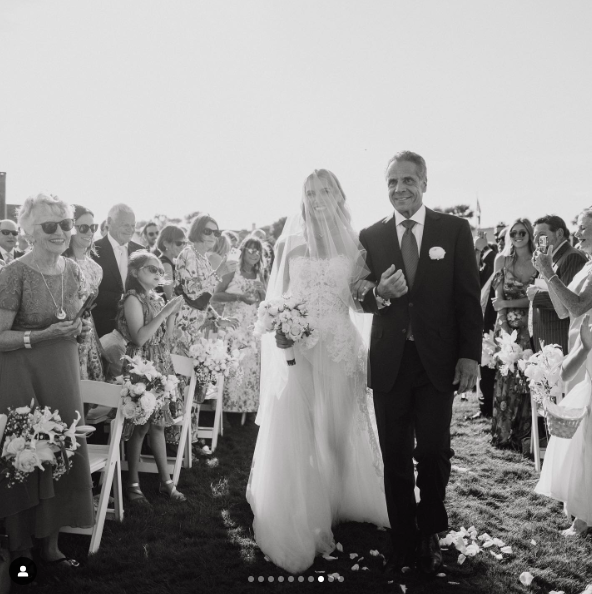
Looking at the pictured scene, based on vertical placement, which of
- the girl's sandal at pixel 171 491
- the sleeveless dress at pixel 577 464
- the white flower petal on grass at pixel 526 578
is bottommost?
the girl's sandal at pixel 171 491

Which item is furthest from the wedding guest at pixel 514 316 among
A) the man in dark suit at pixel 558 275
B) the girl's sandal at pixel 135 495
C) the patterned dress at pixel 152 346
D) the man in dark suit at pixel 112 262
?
the man in dark suit at pixel 112 262

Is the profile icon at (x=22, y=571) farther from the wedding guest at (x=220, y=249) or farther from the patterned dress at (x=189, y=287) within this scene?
the wedding guest at (x=220, y=249)

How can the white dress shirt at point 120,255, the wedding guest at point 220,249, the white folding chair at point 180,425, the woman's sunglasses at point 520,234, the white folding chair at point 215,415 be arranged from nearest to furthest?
the white folding chair at point 180,425 → the white dress shirt at point 120,255 → the woman's sunglasses at point 520,234 → the white folding chair at point 215,415 → the wedding guest at point 220,249

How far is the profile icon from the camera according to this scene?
3.73 m

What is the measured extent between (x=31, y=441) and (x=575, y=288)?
426cm

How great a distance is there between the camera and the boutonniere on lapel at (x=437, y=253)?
3889 millimetres

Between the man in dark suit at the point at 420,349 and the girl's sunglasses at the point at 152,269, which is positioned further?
the girl's sunglasses at the point at 152,269

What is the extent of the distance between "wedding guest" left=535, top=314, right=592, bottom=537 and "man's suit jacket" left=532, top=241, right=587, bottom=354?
1460 mm

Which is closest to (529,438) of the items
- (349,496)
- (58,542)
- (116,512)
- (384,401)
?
(349,496)

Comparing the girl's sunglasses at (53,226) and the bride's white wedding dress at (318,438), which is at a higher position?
the girl's sunglasses at (53,226)

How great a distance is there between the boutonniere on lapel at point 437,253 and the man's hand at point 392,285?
0.27 m

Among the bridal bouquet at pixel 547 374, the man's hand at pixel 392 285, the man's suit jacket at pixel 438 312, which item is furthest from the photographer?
the bridal bouquet at pixel 547 374

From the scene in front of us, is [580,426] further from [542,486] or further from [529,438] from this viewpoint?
[529,438]

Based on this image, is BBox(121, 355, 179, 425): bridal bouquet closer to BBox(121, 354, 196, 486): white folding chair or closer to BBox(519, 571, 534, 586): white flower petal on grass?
BBox(121, 354, 196, 486): white folding chair
